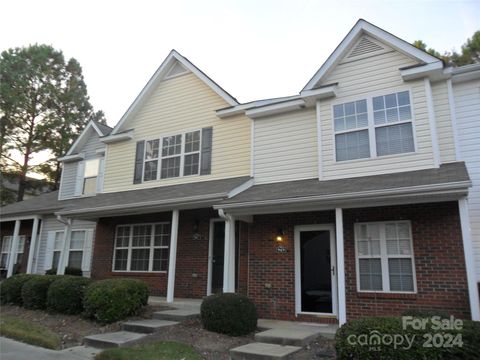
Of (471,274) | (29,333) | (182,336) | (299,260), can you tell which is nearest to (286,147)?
(299,260)

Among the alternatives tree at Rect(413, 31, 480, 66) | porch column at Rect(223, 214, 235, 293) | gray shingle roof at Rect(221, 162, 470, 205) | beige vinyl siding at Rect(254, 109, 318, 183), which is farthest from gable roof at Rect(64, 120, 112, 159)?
tree at Rect(413, 31, 480, 66)

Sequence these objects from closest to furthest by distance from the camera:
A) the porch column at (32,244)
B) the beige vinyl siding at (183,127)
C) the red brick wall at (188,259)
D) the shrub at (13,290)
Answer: the shrub at (13,290) < the red brick wall at (188,259) < the beige vinyl siding at (183,127) < the porch column at (32,244)

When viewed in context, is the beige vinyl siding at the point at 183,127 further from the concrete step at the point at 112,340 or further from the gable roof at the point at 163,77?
the concrete step at the point at 112,340

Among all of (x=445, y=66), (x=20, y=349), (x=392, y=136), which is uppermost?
(x=445, y=66)

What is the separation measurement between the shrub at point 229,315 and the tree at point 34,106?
2376 centimetres

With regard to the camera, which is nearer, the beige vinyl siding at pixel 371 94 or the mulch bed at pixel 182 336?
the mulch bed at pixel 182 336

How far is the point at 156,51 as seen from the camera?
15.6 metres

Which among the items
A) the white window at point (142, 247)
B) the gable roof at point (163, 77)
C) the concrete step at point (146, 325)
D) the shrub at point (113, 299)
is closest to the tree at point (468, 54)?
the gable roof at point (163, 77)

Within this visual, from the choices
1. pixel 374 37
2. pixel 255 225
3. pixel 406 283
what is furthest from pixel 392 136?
pixel 255 225

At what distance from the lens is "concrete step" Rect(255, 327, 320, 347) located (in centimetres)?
700

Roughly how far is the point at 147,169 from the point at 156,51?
510 cm

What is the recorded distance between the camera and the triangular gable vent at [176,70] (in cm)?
1406

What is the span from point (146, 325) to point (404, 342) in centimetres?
516

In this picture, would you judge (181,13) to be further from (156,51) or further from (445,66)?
(445,66)
